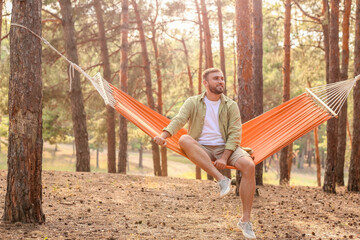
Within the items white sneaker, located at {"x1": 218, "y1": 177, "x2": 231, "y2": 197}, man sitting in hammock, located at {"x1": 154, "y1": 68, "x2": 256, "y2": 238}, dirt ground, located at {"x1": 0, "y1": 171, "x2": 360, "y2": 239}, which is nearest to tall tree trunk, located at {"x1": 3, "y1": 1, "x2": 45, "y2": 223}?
dirt ground, located at {"x1": 0, "y1": 171, "x2": 360, "y2": 239}

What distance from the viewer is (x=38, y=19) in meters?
3.13

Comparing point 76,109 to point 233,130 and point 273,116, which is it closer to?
point 273,116

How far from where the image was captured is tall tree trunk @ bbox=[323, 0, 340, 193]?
5.56 metres

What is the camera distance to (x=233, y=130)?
3068 mm

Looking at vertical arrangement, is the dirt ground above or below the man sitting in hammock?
below

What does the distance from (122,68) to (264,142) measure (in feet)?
15.8

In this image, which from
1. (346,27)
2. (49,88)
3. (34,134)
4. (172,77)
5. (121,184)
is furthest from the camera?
(172,77)

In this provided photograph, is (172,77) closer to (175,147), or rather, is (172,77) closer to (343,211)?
(343,211)

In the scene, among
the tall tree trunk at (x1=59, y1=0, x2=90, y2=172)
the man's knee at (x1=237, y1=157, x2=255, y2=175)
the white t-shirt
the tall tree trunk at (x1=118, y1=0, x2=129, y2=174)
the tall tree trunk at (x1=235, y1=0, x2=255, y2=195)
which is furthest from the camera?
the tall tree trunk at (x1=118, y1=0, x2=129, y2=174)

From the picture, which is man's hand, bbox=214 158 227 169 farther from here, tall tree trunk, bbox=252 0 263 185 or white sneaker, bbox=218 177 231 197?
tall tree trunk, bbox=252 0 263 185

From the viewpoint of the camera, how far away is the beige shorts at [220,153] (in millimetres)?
2967

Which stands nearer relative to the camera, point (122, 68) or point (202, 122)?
point (202, 122)

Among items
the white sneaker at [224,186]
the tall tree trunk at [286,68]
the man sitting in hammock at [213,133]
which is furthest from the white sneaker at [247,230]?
the tall tree trunk at [286,68]

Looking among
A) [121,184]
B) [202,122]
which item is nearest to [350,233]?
Result: [202,122]
